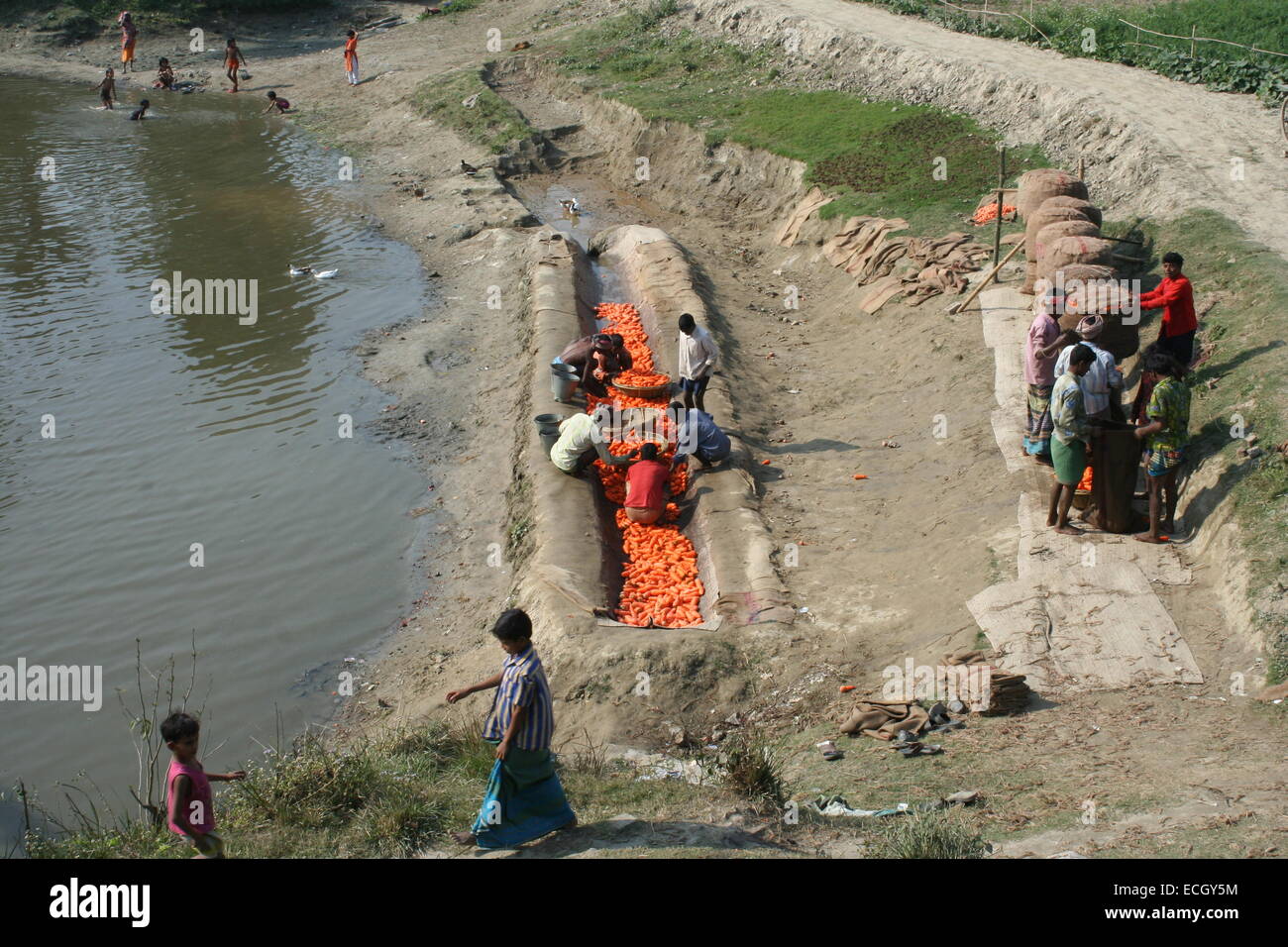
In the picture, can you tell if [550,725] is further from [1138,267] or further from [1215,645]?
[1138,267]

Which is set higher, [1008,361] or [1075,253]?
[1075,253]

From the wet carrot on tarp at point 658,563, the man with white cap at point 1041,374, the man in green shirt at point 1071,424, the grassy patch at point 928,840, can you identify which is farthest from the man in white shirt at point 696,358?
the grassy patch at point 928,840

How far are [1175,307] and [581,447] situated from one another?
6593mm

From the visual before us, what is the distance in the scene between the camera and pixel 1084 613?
30.2ft

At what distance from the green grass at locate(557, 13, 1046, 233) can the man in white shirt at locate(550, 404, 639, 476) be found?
8737 mm

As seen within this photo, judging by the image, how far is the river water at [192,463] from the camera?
35.1 feet

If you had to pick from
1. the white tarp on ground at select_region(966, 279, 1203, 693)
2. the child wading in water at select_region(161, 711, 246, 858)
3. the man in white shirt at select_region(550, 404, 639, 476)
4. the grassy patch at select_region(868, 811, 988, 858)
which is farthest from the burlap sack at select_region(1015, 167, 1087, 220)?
the child wading in water at select_region(161, 711, 246, 858)

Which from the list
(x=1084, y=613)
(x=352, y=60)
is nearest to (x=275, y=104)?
(x=352, y=60)

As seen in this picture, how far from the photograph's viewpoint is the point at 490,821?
671cm

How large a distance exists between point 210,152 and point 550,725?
27.2m

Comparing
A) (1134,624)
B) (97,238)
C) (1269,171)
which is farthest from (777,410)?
(97,238)

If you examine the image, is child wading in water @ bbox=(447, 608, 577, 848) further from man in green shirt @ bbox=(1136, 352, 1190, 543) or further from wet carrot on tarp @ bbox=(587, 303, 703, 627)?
man in green shirt @ bbox=(1136, 352, 1190, 543)

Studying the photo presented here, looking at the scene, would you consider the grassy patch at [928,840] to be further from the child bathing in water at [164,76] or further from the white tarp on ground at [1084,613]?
the child bathing in water at [164,76]

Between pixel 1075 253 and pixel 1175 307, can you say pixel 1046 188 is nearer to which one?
pixel 1075 253
